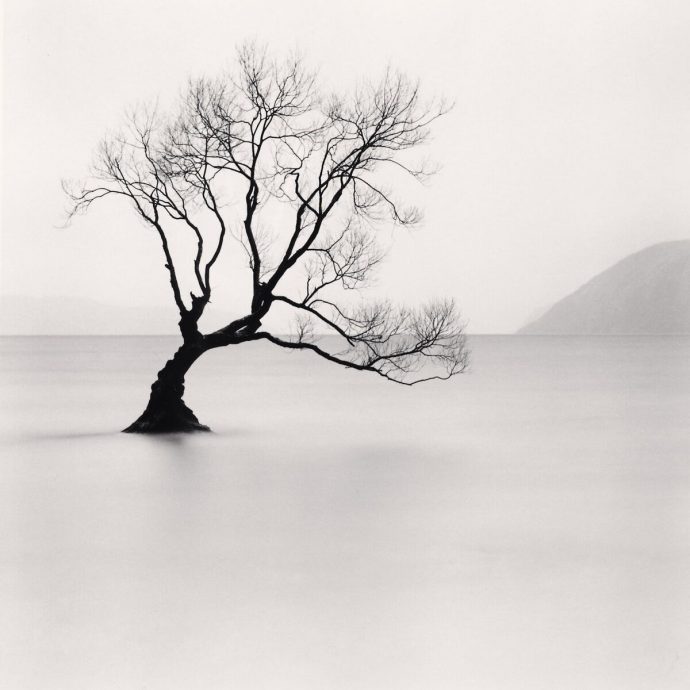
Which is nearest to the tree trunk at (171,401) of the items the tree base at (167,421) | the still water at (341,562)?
the tree base at (167,421)

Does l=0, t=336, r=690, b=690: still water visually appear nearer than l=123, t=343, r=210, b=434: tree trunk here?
Yes

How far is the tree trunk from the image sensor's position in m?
21.1

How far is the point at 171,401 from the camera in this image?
72.4 ft

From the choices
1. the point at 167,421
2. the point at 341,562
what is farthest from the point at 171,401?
the point at 341,562

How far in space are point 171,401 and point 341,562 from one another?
36.2 feet

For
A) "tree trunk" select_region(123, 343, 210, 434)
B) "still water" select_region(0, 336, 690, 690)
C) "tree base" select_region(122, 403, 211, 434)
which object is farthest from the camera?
"tree base" select_region(122, 403, 211, 434)

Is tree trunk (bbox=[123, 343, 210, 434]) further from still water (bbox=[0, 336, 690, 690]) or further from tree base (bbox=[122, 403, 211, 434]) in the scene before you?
still water (bbox=[0, 336, 690, 690])

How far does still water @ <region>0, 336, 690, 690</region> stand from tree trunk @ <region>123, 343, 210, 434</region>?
61cm

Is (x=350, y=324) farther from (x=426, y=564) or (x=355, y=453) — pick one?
(x=426, y=564)

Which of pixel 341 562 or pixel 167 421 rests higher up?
pixel 167 421

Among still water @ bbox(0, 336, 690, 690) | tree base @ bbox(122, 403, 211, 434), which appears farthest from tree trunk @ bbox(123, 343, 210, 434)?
still water @ bbox(0, 336, 690, 690)

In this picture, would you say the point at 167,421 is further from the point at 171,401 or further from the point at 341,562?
the point at 341,562

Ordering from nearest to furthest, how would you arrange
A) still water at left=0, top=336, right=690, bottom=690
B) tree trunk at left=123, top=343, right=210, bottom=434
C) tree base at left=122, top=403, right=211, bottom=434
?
1. still water at left=0, top=336, right=690, bottom=690
2. tree trunk at left=123, top=343, right=210, bottom=434
3. tree base at left=122, top=403, right=211, bottom=434

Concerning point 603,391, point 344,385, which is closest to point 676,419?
point 603,391
